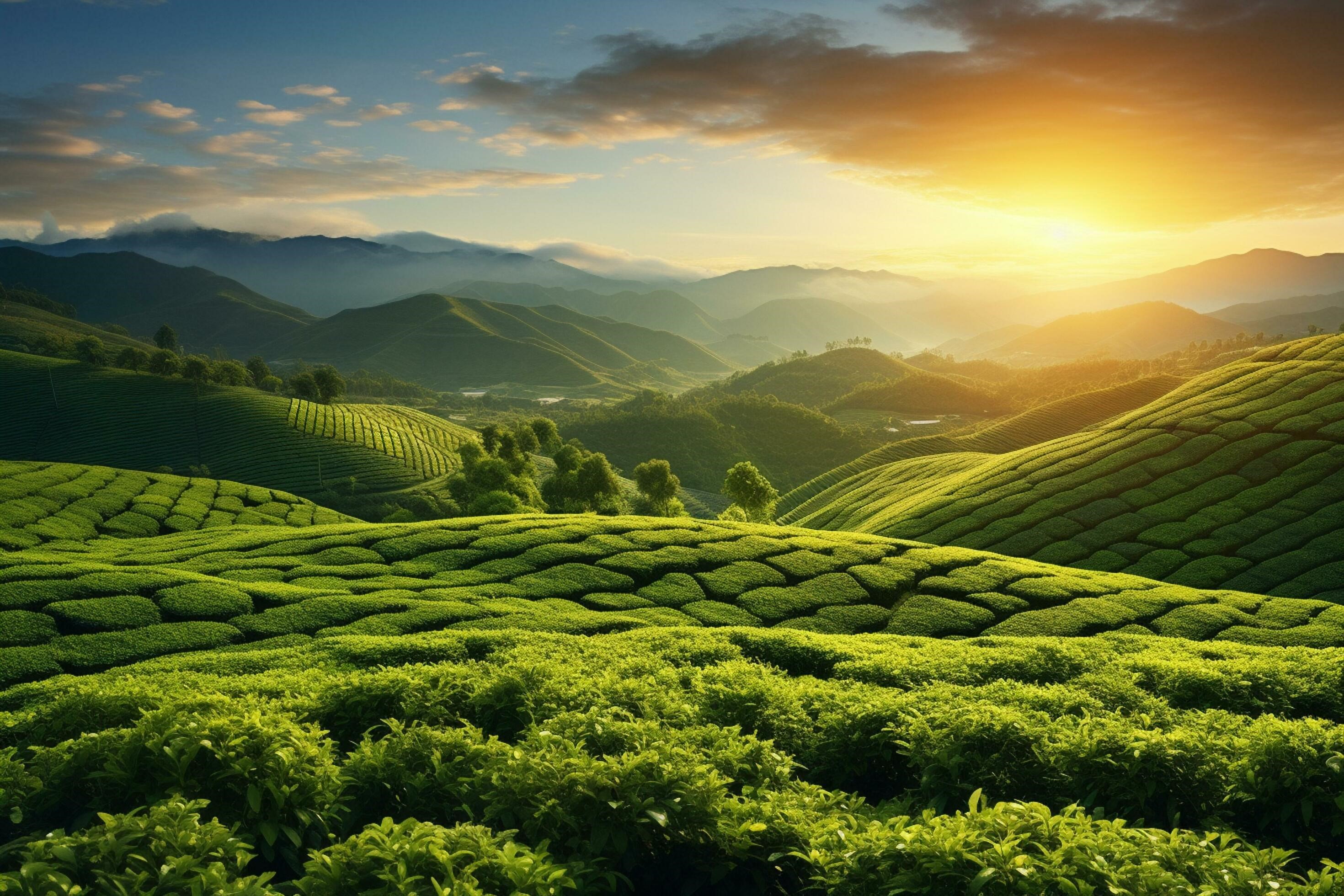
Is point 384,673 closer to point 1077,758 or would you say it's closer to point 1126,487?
point 1077,758

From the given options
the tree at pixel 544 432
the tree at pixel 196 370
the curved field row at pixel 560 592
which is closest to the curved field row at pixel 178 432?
the tree at pixel 196 370

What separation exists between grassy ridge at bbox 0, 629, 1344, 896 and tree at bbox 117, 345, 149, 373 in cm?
14687

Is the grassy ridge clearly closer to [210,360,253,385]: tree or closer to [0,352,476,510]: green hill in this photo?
[0,352,476,510]: green hill

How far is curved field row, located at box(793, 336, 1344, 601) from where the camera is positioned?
32781 millimetres

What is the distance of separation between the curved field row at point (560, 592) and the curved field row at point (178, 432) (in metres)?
79.9

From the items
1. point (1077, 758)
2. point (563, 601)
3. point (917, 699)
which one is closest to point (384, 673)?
point (917, 699)

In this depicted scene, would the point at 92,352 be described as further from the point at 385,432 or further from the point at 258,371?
the point at 385,432

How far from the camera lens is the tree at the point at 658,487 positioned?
66312mm

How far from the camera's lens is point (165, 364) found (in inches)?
4926

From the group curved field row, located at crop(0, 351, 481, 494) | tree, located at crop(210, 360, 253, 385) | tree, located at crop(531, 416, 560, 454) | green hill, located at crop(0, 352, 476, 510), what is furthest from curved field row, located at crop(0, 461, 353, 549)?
tree, located at crop(210, 360, 253, 385)

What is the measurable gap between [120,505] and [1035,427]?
104 m

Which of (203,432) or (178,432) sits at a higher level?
(178,432)

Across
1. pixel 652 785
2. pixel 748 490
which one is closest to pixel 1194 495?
pixel 748 490

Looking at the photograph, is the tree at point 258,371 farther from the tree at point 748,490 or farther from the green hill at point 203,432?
the tree at point 748,490
